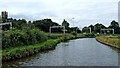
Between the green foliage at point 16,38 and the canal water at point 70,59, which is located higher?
the green foliage at point 16,38

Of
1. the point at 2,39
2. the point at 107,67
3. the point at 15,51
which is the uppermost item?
the point at 2,39

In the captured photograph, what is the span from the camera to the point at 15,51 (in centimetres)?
1088

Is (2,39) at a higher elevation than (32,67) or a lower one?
higher

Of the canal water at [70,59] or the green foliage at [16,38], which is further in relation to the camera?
the green foliage at [16,38]

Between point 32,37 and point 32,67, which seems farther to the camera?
point 32,37

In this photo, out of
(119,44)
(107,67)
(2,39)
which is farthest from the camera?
(119,44)

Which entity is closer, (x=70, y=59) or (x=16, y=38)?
(x=70, y=59)

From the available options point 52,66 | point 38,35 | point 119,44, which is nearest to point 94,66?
point 52,66

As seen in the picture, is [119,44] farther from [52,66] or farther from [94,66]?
[52,66]

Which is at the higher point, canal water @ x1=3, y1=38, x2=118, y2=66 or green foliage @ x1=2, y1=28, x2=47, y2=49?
green foliage @ x1=2, y1=28, x2=47, y2=49

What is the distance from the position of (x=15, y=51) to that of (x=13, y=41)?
3711 mm

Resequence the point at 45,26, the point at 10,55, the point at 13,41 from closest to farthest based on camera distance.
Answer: the point at 10,55 < the point at 13,41 < the point at 45,26

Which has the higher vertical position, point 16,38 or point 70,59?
point 16,38

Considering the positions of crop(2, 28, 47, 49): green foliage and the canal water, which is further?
crop(2, 28, 47, 49): green foliage
